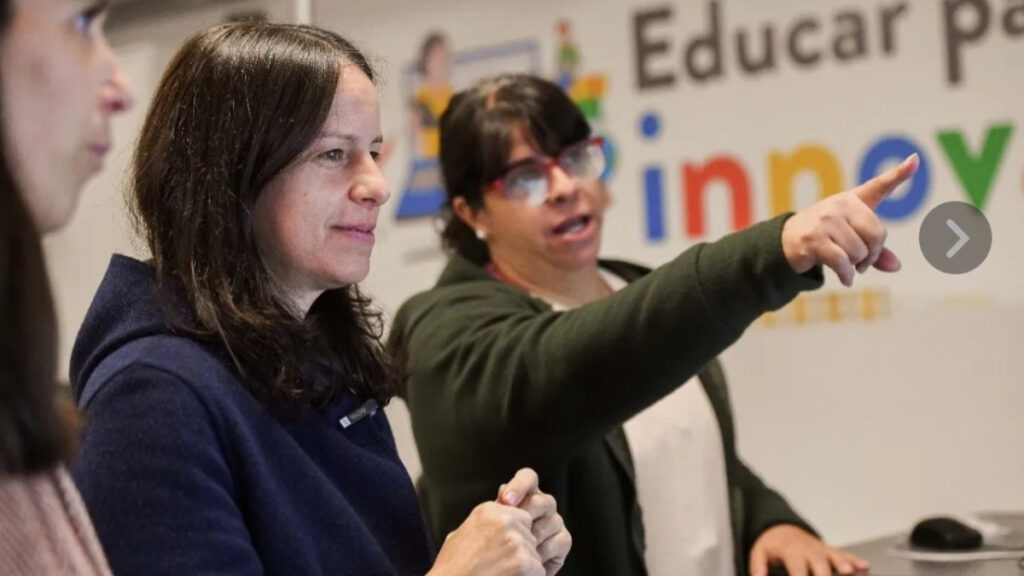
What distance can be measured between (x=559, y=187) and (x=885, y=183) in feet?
2.61

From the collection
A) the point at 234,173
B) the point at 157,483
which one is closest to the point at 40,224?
the point at 157,483

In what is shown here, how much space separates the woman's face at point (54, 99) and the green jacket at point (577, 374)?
839 mm

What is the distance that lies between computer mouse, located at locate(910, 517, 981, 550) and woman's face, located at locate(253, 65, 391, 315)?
114cm

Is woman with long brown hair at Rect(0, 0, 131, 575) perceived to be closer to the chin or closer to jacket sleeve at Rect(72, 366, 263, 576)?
jacket sleeve at Rect(72, 366, 263, 576)

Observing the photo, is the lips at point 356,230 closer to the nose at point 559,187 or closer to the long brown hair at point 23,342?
the long brown hair at point 23,342

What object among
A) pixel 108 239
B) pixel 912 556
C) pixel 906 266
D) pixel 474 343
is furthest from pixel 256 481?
pixel 108 239

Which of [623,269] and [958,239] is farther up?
[958,239]

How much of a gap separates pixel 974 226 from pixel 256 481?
890 millimetres

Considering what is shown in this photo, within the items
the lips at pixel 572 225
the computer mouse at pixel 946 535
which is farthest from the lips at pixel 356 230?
the computer mouse at pixel 946 535

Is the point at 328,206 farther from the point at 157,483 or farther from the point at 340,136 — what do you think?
the point at 157,483

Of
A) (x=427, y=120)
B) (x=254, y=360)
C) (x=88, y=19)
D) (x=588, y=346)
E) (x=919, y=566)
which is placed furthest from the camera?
(x=427, y=120)

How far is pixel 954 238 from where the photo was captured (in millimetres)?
1532

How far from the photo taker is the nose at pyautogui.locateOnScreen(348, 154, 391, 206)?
1429 mm

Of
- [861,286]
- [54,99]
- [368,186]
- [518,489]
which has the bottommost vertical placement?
[861,286]
